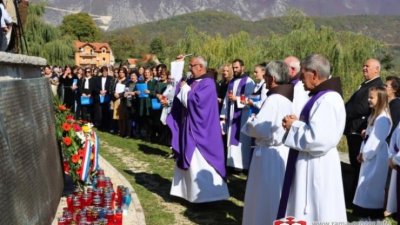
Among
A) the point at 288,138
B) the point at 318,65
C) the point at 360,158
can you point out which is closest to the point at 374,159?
the point at 360,158

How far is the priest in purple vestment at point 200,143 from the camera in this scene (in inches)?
287

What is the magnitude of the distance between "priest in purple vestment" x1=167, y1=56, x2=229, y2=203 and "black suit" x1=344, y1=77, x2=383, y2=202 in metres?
1.84

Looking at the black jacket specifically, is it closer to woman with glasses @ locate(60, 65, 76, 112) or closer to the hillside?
woman with glasses @ locate(60, 65, 76, 112)

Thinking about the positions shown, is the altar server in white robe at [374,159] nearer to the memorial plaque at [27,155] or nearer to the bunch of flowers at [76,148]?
the bunch of flowers at [76,148]

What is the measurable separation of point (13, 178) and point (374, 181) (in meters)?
4.56

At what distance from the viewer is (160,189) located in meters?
8.50

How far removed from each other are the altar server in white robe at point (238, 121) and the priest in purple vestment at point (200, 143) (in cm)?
168

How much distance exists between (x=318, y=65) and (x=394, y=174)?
9.38 ft

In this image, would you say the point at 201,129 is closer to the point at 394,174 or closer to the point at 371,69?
the point at 371,69

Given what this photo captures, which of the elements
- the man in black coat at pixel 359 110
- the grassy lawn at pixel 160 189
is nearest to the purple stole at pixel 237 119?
the grassy lawn at pixel 160 189

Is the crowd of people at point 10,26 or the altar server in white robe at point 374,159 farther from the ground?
the crowd of people at point 10,26

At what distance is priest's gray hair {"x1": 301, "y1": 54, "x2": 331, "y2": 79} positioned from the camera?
174 inches

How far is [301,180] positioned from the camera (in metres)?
4.60

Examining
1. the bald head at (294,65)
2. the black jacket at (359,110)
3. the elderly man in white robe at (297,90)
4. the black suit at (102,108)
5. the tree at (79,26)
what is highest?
the tree at (79,26)
